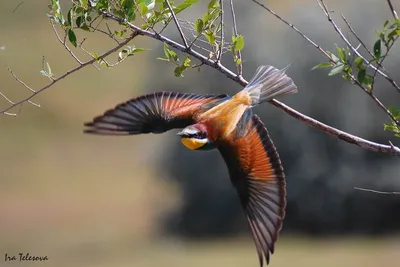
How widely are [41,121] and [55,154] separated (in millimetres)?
810

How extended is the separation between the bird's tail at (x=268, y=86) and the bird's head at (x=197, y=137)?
112 mm

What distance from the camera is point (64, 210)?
9891 millimetres

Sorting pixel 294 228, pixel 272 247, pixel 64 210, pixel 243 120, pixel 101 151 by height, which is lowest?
pixel 272 247

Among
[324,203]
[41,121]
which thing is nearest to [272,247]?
[324,203]

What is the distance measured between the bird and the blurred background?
3.58 meters

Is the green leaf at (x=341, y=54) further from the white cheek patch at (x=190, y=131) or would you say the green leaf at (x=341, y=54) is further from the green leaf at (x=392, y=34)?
the white cheek patch at (x=190, y=131)

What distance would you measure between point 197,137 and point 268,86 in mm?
→ 188

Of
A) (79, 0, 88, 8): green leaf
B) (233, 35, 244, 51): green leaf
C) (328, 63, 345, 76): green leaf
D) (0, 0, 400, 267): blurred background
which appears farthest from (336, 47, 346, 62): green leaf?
(0, 0, 400, 267): blurred background

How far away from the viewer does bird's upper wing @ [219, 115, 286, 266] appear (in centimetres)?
136

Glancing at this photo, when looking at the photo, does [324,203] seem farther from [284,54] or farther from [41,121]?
[41,121]

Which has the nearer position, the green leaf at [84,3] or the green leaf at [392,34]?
the green leaf at [392,34]

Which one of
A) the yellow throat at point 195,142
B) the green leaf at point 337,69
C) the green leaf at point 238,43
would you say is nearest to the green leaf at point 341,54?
the green leaf at point 337,69

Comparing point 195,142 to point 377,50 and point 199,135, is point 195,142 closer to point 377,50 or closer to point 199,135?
point 199,135

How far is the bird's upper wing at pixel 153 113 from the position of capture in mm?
1419
